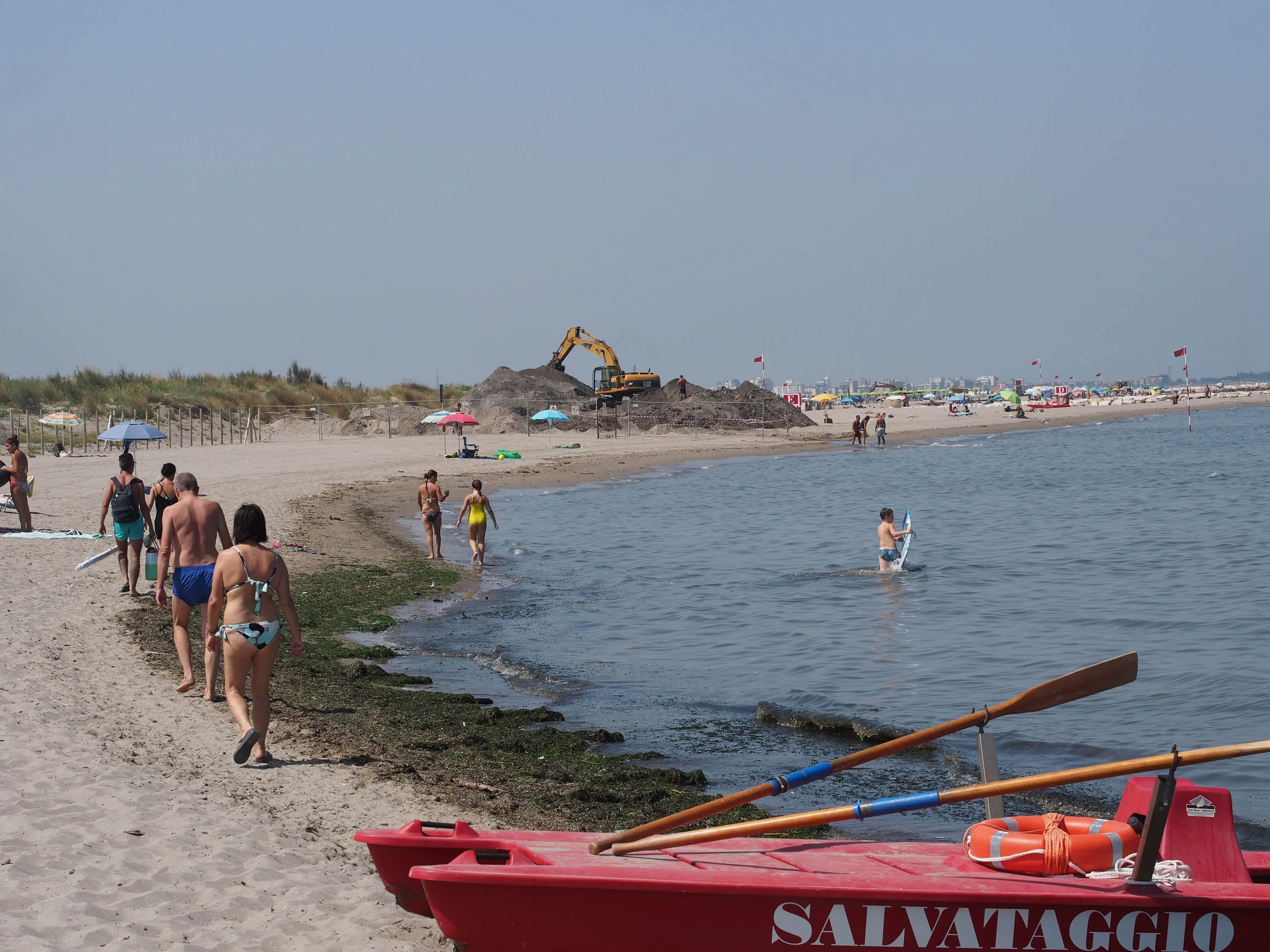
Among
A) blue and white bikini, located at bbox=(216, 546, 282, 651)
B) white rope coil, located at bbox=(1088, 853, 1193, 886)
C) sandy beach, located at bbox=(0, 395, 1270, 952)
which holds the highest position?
blue and white bikini, located at bbox=(216, 546, 282, 651)

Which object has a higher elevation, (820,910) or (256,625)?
(256,625)

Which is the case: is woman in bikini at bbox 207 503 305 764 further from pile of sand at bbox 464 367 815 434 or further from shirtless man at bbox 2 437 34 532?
pile of sand at bbox 464 367 815 434

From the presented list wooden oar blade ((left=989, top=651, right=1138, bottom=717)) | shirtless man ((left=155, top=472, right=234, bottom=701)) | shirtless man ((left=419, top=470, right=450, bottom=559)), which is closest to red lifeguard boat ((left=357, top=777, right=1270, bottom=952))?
wooden oar blade ((left=989, top=651, right=1138, bottom=717))

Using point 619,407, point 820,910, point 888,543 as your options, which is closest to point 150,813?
point 820,910

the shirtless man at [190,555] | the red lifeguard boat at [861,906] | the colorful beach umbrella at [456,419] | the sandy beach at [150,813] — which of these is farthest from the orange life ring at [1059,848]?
the colorful beach umbrella at [456,419]

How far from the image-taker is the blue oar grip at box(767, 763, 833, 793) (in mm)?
4883

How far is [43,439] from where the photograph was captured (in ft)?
123

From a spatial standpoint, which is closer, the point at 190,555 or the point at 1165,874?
the point at 1165,874

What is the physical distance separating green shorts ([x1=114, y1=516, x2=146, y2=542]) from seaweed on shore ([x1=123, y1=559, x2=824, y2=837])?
92cm

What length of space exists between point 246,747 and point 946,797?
13.8 ft

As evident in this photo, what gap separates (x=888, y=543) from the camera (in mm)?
17547

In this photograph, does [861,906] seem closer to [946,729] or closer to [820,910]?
[820,910]

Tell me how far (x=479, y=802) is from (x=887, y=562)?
40.0 feet

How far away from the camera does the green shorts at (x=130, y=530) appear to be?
12.0 metres
